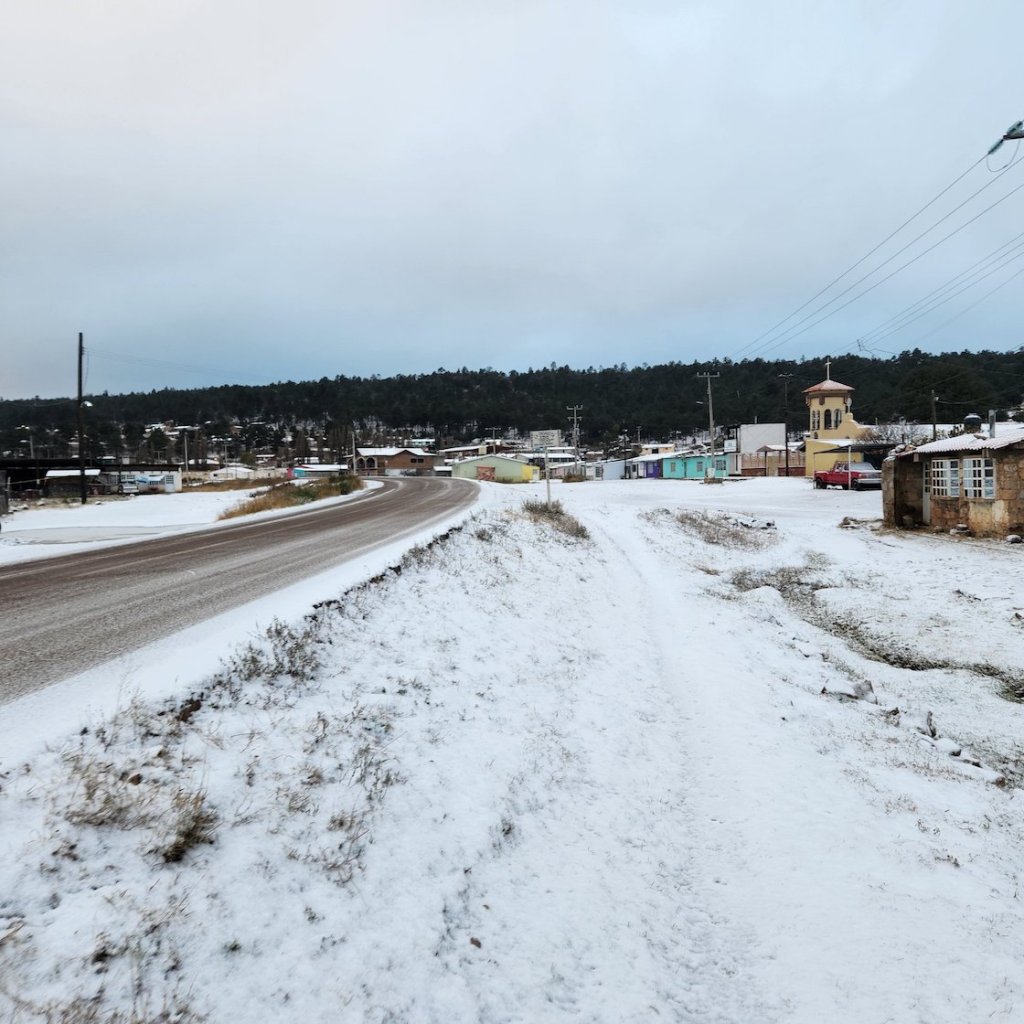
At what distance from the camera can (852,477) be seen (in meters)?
40.8

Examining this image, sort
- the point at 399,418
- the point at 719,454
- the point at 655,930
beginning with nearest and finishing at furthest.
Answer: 1. the point at 655,930
2. the point at 719,454
3. the point at 399,418

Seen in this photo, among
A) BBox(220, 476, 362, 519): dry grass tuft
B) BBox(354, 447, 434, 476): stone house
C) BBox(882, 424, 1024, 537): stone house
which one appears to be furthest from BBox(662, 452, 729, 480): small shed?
BBox(354, 447, 434, 476): stone house

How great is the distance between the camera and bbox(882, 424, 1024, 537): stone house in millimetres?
19802

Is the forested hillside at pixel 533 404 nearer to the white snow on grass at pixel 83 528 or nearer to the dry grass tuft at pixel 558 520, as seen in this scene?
the dry grass tuft at pixel 558 520

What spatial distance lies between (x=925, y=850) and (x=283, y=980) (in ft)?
15.2

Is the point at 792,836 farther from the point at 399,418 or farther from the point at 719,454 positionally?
the point at 399,418

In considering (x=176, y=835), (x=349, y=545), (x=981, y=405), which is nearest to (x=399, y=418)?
(x=981, y=405)

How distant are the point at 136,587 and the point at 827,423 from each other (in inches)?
2854

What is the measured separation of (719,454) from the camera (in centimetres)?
7425

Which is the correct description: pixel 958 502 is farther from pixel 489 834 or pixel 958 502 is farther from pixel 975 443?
pixel 489 834

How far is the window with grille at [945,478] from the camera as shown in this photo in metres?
22.4

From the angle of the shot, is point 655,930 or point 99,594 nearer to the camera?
point 655,930

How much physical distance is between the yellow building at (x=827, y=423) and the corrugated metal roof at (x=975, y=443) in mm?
38011

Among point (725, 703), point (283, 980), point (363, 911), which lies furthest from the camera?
point (725, 703)
